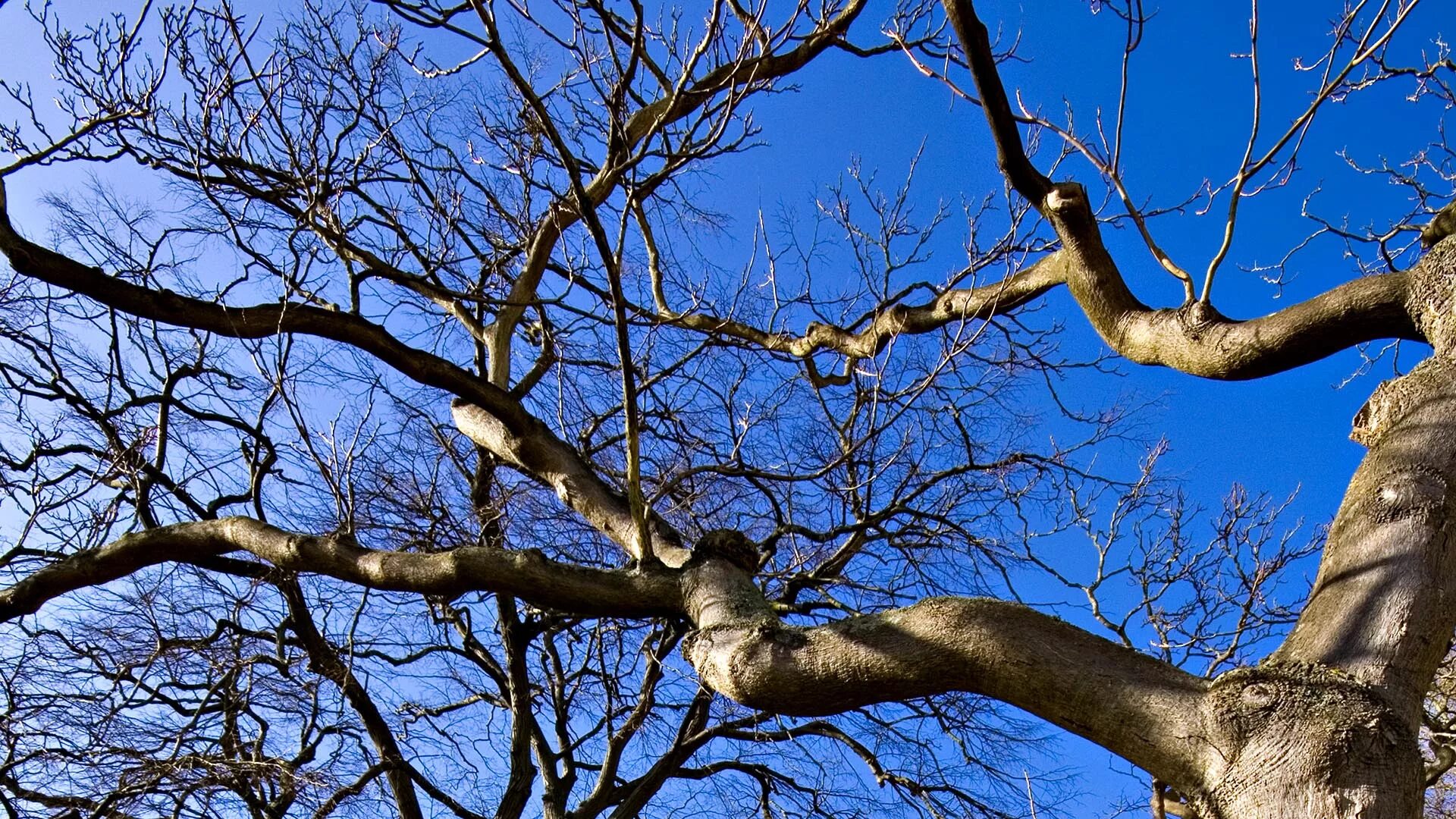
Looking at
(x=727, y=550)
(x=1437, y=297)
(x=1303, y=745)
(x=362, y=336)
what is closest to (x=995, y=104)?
(x=1437, y=297)

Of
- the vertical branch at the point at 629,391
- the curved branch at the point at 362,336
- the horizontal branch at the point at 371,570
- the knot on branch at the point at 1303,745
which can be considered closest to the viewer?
the knot on branch at the point at 1303,745

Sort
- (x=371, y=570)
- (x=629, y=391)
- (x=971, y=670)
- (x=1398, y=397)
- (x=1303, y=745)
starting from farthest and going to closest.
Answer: (x=371, y=570) → (x=629, y=391) → (x=1398, y=397) → (x=971, y=670) → (x=1303, y=745)

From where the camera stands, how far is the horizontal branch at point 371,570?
9.77ft

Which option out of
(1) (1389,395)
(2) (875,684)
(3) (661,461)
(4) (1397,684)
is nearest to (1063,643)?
(2) (875,684)

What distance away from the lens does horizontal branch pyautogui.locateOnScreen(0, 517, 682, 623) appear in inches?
117

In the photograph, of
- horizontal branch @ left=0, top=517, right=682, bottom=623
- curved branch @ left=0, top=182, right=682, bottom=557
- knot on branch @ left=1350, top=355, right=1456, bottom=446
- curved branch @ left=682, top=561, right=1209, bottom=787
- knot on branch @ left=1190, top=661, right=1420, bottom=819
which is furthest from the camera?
curved branch @ left=0, top=182, right=682, bottom=557

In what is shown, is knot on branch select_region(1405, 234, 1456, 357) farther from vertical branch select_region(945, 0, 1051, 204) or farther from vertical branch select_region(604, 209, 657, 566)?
vertical branch select_region(604, 209, 657, 566)

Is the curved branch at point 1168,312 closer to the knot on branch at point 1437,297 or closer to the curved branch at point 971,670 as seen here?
the knot on branch at point 1437,297

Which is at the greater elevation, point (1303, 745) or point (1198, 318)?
point (1198, 318)

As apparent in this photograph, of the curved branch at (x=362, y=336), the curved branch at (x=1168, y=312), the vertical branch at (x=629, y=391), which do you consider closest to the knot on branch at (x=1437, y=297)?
the curved branch at (x=1168, y=312)

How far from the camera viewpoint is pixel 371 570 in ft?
10.8

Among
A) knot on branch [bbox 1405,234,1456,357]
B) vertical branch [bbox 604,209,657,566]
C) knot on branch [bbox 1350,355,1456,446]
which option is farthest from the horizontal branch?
knot on branch [bbox 1405,234,1456,357]

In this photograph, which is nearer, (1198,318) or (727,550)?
(1198,318)

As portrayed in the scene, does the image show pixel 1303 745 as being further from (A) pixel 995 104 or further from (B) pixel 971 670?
(A) pixel 995 104
